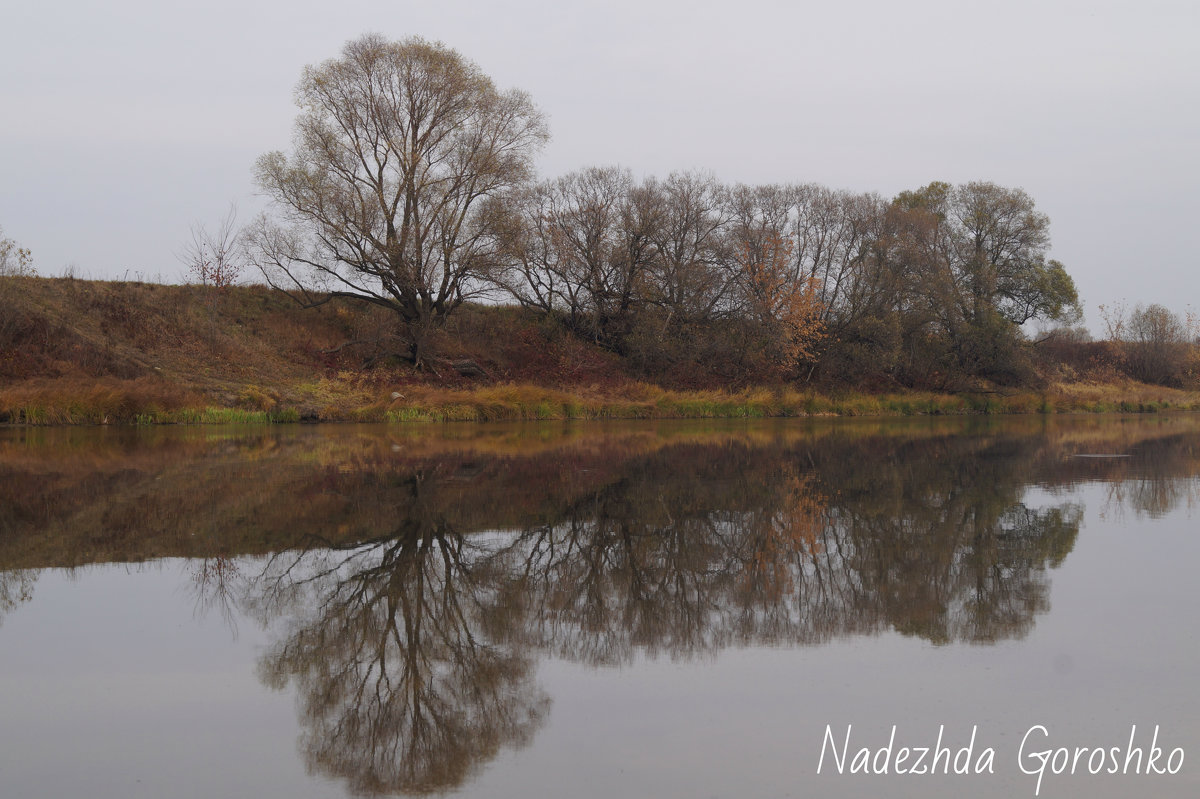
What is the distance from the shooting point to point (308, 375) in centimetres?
3378

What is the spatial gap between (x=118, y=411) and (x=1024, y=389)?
4060 cm

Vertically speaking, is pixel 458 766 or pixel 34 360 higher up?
pixel 34 360

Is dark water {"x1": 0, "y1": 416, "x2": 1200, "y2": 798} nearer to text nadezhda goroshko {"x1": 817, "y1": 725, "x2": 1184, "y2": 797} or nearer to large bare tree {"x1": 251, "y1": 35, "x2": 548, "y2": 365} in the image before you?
text nadezhda goroshko {"x1": 817, "y1": 725, "x2": 1184, "y2": 797}

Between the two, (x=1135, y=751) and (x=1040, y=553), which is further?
(x=1040, y=553)

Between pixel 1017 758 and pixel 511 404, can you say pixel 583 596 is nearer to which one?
pixel 1017 758

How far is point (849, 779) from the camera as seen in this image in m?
3.24

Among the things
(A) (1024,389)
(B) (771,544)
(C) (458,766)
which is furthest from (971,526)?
(A) (1024,389)

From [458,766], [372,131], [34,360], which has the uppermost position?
[372,131]

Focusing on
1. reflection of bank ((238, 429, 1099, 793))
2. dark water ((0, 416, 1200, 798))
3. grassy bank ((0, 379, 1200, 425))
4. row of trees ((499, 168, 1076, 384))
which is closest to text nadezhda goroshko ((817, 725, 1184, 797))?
dark water ((0, 416, 1200, 798))

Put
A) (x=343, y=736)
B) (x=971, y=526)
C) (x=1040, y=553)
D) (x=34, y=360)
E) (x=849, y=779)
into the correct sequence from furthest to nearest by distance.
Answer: (x=34, y=360), (x=971, y=526), (x=1040, y=553), (x=343, y=736), (x=849, y=779)

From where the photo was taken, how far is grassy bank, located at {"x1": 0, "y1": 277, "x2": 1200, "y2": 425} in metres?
25.9

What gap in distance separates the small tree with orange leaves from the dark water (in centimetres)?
2872

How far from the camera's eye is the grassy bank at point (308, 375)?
85.0ft

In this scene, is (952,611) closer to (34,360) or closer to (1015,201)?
(34,360)
